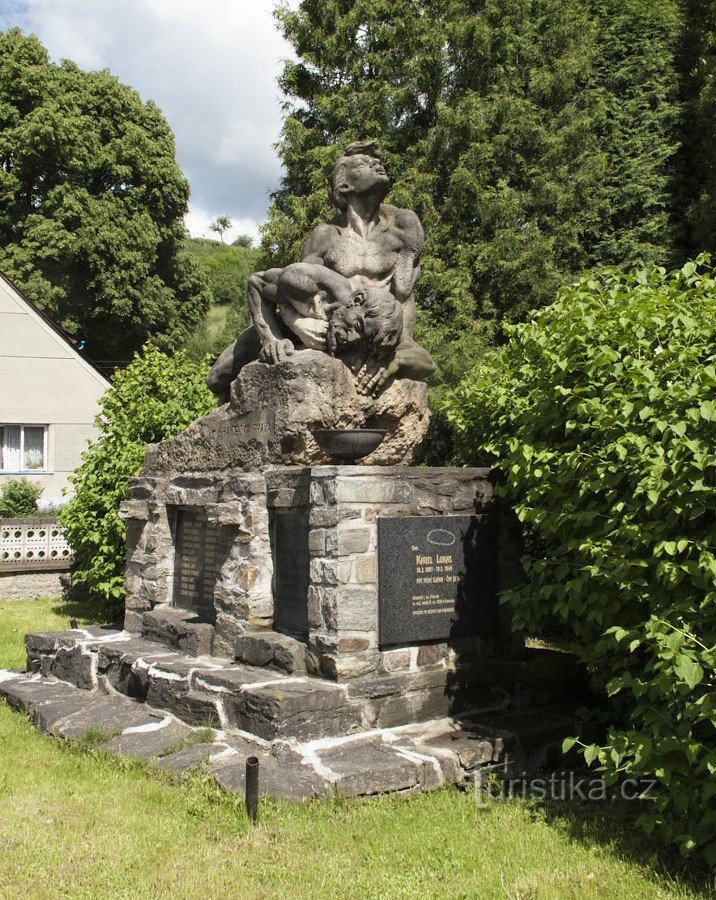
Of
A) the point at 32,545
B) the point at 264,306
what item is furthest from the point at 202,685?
the point at 32,545

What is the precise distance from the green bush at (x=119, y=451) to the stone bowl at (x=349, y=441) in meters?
5.33

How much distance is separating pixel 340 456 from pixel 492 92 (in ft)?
39.1

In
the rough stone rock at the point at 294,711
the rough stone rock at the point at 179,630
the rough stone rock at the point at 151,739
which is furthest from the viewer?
the rough stone rock at the point at 179,630

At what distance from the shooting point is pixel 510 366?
6453 mm

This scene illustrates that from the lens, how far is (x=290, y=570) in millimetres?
5926

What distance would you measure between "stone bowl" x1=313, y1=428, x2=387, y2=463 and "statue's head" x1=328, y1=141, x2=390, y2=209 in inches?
87.5

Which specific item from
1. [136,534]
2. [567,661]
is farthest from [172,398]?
[567,661]

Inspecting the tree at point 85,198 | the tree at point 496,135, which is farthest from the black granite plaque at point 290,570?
the tree at point 85,198

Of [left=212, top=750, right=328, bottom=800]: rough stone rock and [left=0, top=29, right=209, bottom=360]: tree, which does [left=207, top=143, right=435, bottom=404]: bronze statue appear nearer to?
[left=212, top=750, right=328, bottom=800]: rough stone rock

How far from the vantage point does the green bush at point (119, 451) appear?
10.5m

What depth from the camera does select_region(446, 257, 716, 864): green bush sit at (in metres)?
3.83

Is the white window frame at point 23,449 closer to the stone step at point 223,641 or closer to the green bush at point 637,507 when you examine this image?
the stone step at point 223,641

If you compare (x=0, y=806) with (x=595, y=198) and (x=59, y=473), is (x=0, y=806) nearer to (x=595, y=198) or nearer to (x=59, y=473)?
(x=595, y=198)

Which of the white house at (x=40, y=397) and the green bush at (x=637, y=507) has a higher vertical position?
the white house at (x=40, y=397)
